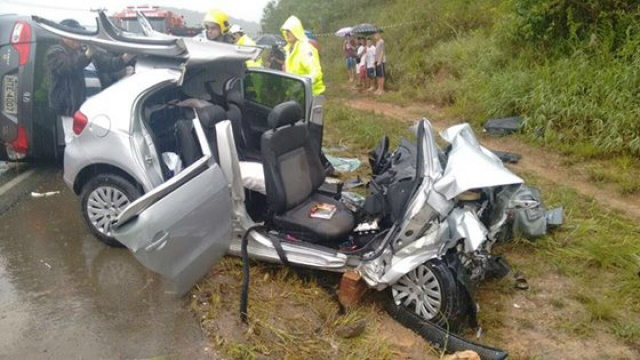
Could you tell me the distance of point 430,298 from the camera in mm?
3447

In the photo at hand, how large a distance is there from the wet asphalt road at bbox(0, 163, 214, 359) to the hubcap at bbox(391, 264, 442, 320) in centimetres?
128

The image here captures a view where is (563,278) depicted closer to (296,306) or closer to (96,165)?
(296,306)

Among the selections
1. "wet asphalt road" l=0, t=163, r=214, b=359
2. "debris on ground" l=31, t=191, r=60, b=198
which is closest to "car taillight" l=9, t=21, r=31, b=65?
"debris on ground" l=31, t=191, r=60, b=198

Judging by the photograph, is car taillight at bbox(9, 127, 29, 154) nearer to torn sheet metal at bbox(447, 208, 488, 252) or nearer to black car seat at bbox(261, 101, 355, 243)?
black car seat at bbox(261, 101, 355, 243)

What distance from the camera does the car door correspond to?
531 cm

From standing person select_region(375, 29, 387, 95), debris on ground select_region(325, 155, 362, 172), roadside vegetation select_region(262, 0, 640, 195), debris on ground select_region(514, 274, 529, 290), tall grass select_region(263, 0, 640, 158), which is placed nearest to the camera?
debris on ground select_region(514, 274, 529, 290)

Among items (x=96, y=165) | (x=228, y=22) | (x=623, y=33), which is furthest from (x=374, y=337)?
(x=623, y=33)

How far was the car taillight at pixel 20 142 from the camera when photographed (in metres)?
5.94

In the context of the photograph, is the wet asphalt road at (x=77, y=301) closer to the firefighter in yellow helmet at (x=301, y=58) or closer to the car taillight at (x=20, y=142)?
the car taillight at (x=20, y=142)

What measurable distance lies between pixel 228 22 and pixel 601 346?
6197 mm

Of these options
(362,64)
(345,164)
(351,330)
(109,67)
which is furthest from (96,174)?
(362,64)

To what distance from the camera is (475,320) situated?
347cm

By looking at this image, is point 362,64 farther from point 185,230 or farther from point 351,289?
point 185,230

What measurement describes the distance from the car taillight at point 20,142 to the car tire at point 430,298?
4.52m
